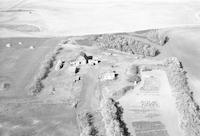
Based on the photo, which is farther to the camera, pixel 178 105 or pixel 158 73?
pixel 158 73

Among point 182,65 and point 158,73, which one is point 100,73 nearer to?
point 158,73

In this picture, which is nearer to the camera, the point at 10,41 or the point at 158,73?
the point at 158,73

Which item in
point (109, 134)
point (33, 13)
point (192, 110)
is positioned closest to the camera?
point (109, 134)

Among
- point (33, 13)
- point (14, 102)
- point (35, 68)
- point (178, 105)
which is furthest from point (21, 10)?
point (178, 105)

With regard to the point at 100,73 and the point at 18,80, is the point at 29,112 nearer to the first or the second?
the point at 18,80

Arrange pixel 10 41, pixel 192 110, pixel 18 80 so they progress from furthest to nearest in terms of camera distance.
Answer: pixel 10 41
pixel 18 80
pixel 192 110

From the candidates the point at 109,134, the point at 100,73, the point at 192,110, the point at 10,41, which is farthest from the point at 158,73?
the point at 10,41

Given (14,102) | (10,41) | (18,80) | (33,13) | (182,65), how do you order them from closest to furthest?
(14,102) < (18,80) < (182,65) < (10,41) < (33,13)

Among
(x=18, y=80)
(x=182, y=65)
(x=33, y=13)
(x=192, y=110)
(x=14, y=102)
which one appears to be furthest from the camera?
(x=33, y=13)
